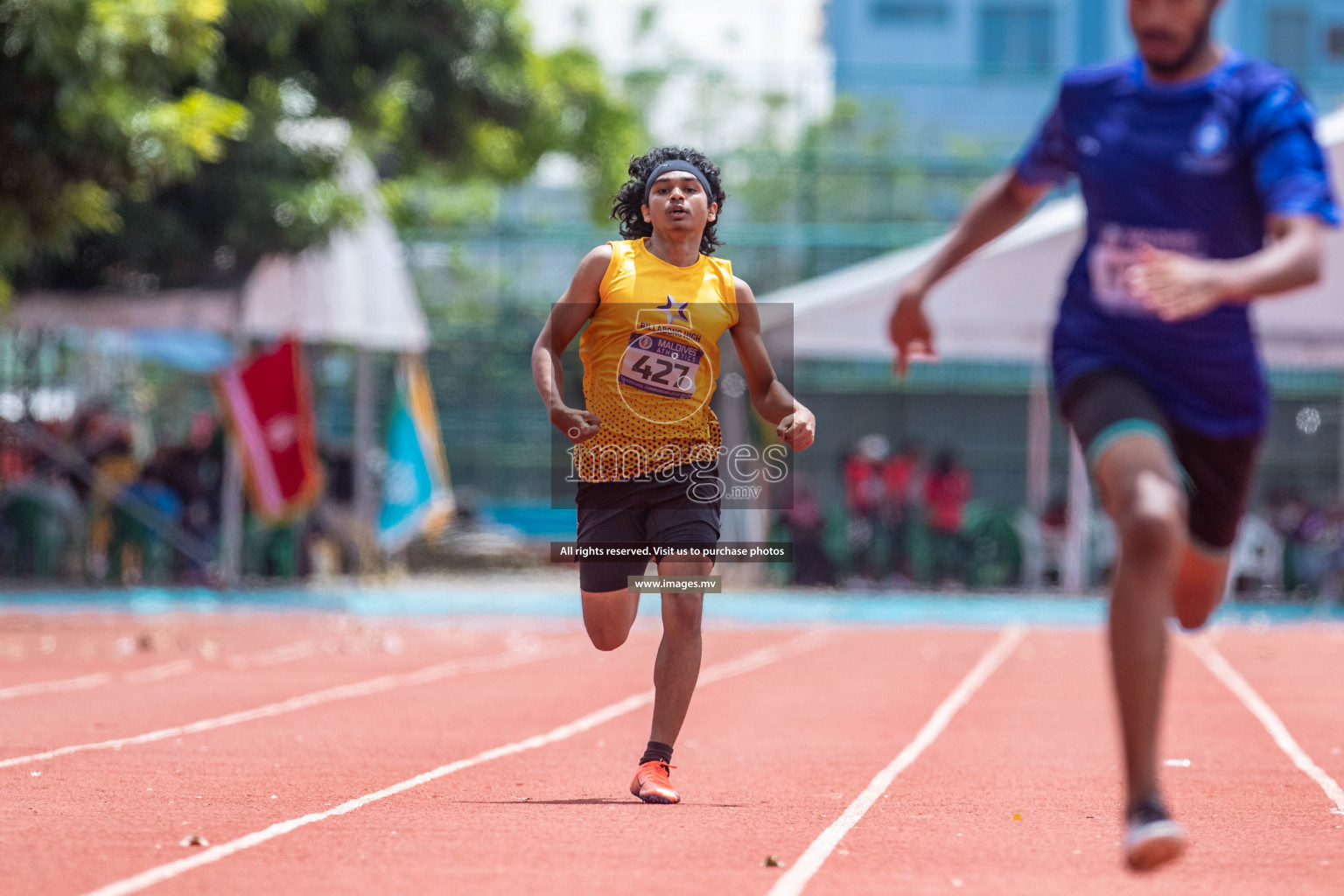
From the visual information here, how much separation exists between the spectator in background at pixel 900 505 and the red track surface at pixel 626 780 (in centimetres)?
837

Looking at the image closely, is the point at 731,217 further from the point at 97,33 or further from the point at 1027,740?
the point at 1027,740

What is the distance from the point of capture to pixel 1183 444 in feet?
15.1

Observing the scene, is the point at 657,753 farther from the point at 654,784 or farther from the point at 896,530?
the point at 896,530

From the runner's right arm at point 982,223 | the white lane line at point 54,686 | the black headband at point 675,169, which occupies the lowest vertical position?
the white lane line at point 54,686

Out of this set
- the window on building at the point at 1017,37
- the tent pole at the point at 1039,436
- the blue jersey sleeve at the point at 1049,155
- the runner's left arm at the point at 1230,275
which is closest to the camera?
the runner's left arm at the point at 1230,275

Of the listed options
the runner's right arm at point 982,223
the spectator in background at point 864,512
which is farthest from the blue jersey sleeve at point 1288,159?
the spectator in background at point 864,512

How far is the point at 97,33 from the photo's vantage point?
46.5 ft

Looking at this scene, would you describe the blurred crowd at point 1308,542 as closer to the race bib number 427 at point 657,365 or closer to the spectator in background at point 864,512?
the spectator in background at point 864,512

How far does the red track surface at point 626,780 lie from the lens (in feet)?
16.8

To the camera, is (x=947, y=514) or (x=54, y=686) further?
(x=947, y=514)

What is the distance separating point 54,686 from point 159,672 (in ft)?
3.89

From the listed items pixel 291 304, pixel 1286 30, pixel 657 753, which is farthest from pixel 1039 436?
pixel 1286 30

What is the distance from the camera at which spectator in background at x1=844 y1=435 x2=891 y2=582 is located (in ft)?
73.7

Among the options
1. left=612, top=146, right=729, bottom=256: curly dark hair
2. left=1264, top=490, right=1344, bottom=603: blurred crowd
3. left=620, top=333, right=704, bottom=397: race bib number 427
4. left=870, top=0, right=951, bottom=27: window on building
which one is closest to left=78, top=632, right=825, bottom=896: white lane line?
left=620, top=333, right=704, bottom=397: race bib number 427
